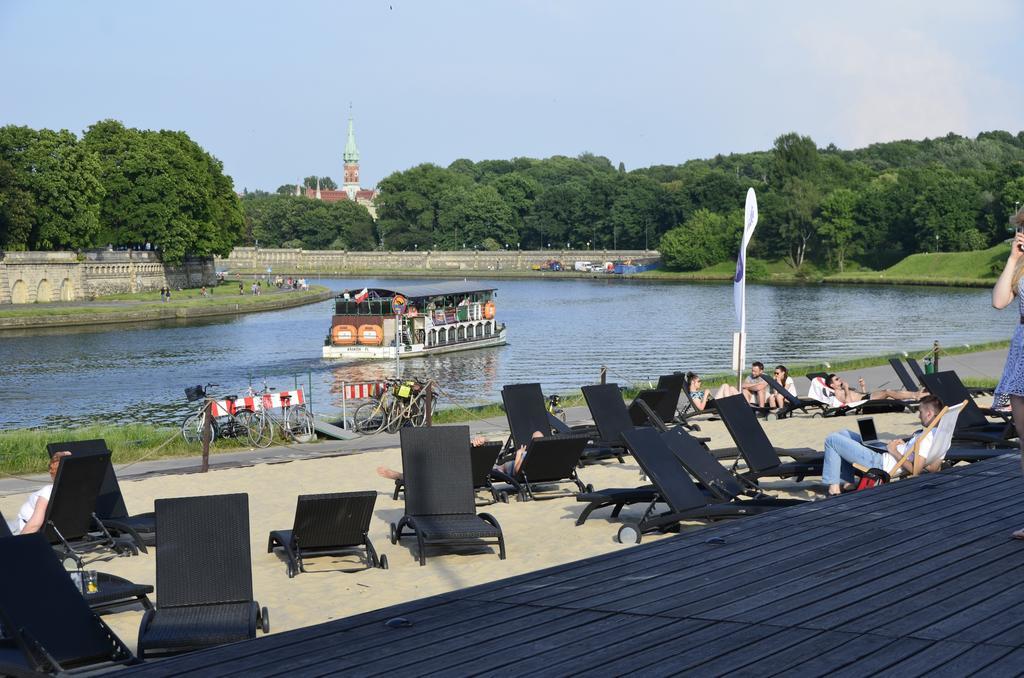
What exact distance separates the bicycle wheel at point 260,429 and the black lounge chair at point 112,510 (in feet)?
24.0

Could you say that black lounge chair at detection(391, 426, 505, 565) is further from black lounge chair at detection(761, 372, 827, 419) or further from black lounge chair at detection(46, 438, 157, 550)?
black lounge chair at detection(761, 372, 827, 419)

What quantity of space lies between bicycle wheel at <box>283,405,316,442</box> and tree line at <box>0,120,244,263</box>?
200 feet

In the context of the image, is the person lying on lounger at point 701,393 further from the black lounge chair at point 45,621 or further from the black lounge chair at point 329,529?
the black lounge chair at point 45,621

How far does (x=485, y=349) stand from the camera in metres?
53.6

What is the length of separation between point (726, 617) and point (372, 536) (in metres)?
6.26

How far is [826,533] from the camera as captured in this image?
7047mm

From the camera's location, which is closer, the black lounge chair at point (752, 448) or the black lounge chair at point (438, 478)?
the black lounge chair at point (438, 478)

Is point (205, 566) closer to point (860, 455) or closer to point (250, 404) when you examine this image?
point (860, 455)

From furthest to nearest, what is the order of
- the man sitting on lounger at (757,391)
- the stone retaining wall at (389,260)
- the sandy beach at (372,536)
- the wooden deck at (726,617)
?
1. the stone retaining wall at (389,260)
2. the man sitting on lounger at (757,391)
3. the sandy beach at (372,536)
4. the wooden deck at (726,617)

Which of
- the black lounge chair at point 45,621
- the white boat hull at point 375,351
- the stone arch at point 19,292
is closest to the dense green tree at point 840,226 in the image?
the stone arch at point 19,292

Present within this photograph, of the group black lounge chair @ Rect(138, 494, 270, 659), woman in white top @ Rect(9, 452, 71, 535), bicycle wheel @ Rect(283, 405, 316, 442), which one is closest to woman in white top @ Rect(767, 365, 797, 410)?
bicycle wheel @ Rect(283, 405, 316, 442)

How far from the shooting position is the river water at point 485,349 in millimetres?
39469

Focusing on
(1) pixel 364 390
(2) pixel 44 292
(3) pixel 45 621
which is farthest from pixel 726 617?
(2) pixel 44 292

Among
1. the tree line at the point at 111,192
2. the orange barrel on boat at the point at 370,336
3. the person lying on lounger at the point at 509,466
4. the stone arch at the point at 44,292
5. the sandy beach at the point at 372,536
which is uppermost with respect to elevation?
the tree line at the point at 111,192
